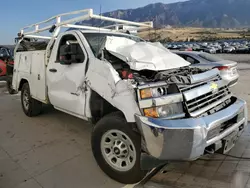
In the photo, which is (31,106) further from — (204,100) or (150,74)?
(204,100)

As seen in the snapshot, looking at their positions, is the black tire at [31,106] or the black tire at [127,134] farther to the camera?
the black tire at [31,106]

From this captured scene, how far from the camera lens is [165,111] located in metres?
2.71

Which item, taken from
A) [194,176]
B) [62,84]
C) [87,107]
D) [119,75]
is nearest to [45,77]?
[62,84]

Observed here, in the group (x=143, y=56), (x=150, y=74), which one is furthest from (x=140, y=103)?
(x=143, y=56)

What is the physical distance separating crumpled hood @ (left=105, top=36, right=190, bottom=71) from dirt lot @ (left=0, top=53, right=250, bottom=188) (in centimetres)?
145

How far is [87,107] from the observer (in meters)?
3.52

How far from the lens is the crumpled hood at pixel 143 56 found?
10.6 feet

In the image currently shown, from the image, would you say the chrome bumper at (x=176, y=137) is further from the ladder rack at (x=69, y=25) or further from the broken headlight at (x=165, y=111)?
the ladder rack at (x=69, y=25)

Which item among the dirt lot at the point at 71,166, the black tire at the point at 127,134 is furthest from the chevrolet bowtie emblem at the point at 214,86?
the black tire at the point at 127,134

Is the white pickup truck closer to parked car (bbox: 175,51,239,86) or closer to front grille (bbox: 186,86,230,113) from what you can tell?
front grille (bbox: 186,86,230,113)

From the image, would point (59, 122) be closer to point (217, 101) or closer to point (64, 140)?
point (64, 140)

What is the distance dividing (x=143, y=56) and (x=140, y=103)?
982mm

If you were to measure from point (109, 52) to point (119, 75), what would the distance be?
62 centimetres

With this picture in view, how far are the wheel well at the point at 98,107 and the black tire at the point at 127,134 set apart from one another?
406 millimetres
